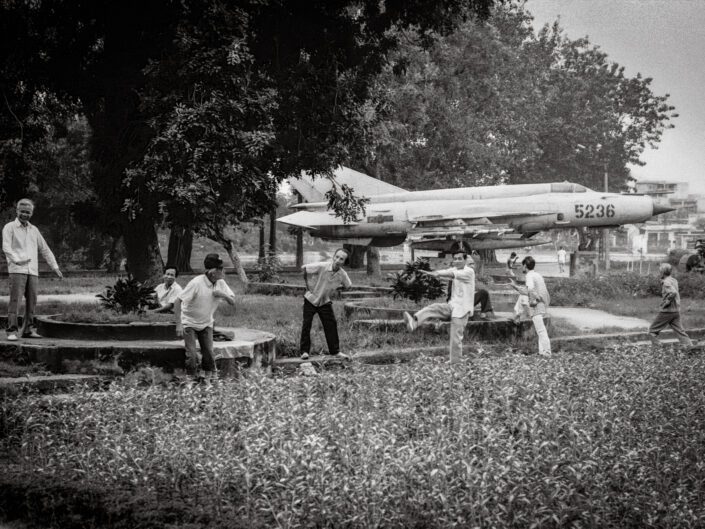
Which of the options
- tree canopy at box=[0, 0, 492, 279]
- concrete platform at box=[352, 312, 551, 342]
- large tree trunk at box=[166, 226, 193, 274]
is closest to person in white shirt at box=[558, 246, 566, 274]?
large tree trunk at box=[166, 226, 193, 274]

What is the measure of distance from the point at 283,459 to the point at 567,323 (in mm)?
13867

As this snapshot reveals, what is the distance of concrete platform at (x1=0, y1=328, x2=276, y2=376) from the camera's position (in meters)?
10.1

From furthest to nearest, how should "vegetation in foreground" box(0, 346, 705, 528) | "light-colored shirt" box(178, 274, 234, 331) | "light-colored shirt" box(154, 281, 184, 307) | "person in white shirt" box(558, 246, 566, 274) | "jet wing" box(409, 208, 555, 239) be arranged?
"person in white shirt" box(558, 246, 566, 274), "jet wing" box(409, 208, 555, 239), "light-colored shirt" box(154, 281, 184, 307), "light-colored shirt" box(178, 274, 234, 331), "vegetation in foreground" box(0, 346, 705, 528)

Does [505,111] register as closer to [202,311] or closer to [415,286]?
[415,286]

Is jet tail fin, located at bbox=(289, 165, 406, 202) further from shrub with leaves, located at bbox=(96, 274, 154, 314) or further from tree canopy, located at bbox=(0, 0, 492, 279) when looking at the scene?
shrub with leaves, located at bbox=(96, 274, 154, 314)

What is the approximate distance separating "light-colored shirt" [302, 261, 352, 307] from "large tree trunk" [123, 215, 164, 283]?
8.13 m

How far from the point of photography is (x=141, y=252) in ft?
62.8

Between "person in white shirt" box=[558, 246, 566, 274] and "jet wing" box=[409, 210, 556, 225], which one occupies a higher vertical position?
"jet wing" box=[409, 210, 556, 225]

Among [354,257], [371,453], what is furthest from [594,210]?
[371,453]

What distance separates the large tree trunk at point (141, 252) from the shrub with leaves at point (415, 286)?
5.71 meters

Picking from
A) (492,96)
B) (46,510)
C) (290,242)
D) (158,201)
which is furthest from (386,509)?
(290,242)

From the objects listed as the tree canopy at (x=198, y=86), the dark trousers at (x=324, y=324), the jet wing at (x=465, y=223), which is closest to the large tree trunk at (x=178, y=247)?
the tree canopy at (x=198, y=86)

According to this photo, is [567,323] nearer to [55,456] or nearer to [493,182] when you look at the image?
[55,456]

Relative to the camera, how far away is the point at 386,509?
527cm
